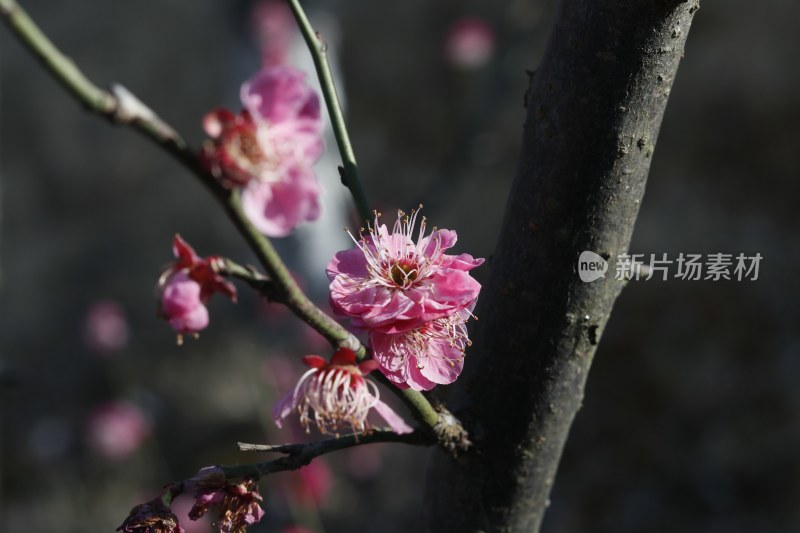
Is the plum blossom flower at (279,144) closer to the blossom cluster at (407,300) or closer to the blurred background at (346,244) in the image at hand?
the blossom cluster at (407,300)

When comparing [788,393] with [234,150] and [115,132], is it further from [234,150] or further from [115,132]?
[115,132]

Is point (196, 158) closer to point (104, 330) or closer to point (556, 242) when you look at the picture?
point (556, 242)

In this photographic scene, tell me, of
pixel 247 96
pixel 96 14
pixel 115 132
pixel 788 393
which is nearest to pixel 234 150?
pixel 247 96

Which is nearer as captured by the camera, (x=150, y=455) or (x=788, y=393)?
(x=788, y=393)

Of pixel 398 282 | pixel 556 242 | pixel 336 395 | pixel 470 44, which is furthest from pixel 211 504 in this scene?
pixel 470 44

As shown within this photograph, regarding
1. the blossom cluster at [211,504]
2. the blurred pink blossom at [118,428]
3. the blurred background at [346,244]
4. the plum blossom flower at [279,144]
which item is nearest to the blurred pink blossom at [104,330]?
the blurred background at [346,244]

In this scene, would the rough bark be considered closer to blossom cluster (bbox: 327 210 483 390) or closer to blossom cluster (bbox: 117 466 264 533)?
blossom cluster (bbox: 327 210 483 390)
